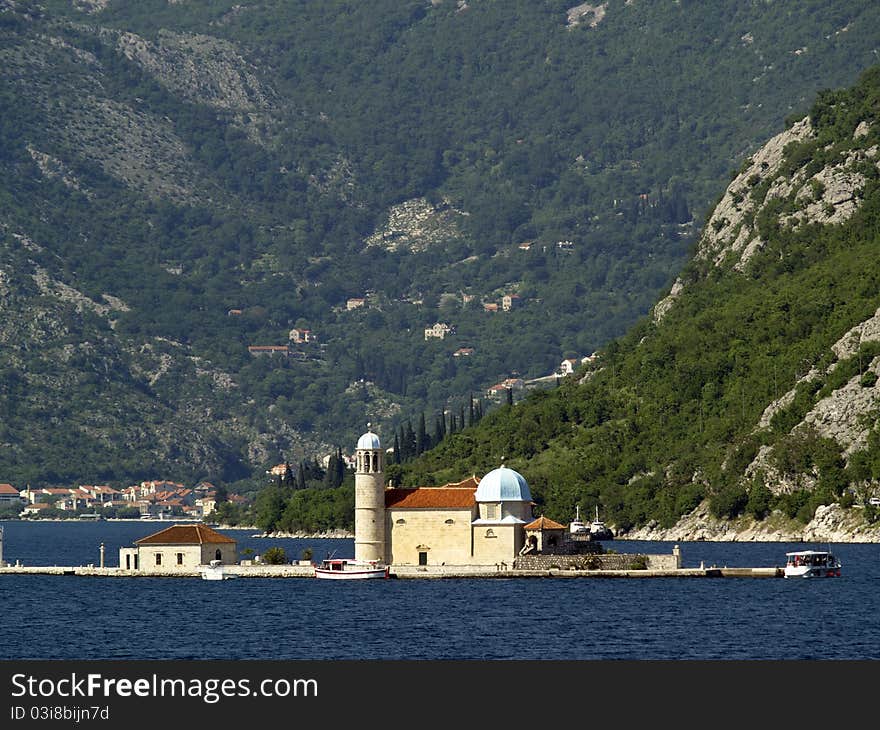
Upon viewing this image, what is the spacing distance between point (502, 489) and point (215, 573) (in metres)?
23.5

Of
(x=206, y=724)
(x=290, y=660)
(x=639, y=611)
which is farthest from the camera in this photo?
(x=639, y=611)

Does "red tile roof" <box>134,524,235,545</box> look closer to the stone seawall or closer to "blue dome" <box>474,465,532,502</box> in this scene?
"blue dome" <box>474,465,532,502</box>

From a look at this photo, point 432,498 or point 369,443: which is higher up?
Result: point 369,443

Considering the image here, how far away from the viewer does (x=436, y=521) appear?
18175 centimetres

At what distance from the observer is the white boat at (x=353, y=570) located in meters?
181

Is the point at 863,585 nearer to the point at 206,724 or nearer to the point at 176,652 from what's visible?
the point at 176,652

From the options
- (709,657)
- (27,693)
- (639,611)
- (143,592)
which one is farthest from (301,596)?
(27,693)

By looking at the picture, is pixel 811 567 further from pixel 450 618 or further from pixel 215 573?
pixel 215 573

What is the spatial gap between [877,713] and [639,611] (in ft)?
190

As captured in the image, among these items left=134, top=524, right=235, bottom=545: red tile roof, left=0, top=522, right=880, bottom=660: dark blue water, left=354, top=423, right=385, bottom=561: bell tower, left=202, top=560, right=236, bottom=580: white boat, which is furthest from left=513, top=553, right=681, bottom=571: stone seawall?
left=134, top=524, right=235, bottom=545: red tile roof

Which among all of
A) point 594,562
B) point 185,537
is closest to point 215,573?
point 185,537

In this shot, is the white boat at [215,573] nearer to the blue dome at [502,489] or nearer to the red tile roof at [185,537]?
the red tile roof at [185,537]

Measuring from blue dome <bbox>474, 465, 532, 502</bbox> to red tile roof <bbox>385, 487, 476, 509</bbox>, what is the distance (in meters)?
1.03

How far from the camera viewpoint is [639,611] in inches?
5945
